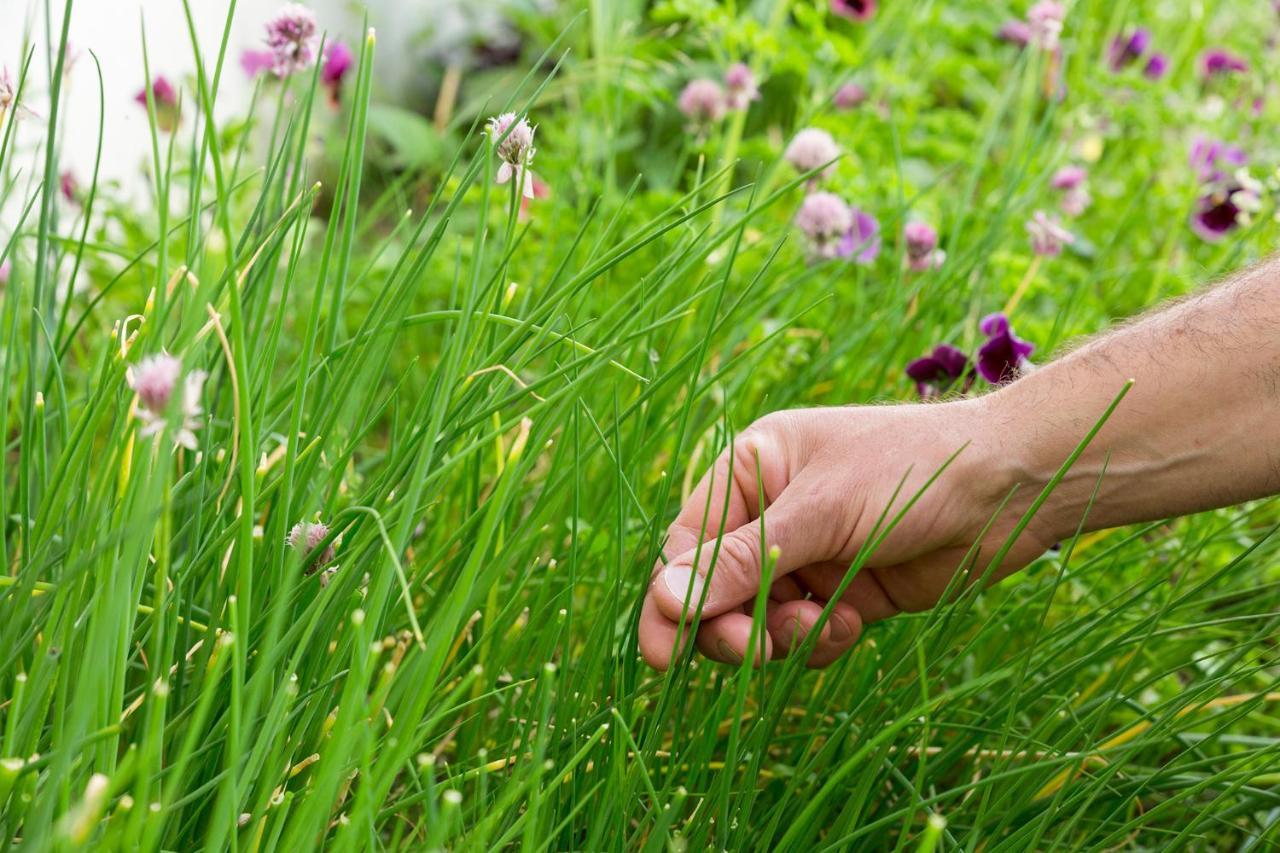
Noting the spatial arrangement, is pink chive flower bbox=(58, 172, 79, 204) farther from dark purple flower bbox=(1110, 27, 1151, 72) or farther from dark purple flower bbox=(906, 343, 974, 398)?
dark purple flower bbox=(1110, 27, 1151, 72)

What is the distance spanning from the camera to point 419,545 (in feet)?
4.50

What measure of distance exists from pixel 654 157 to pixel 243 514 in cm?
247

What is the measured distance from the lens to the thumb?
958mm

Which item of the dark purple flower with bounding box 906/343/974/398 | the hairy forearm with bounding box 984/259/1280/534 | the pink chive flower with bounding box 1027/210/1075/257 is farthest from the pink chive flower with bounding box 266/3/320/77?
the pink chive flower with bounding box 1027/210/1075/257

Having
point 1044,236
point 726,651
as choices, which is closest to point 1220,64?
point 1044,236

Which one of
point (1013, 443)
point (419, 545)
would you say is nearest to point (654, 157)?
point (419, 545)

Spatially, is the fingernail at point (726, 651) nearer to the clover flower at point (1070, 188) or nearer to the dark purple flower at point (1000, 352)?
the dark purple flower at point (1000, 352)

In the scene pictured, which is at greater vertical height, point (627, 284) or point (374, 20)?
point (374, 20)

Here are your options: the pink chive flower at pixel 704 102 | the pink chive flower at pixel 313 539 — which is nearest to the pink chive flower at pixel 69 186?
the pink chive flower at pixel 704 102

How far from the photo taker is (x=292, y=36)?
1.06m

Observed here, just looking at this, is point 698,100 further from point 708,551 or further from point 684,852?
point 684,852

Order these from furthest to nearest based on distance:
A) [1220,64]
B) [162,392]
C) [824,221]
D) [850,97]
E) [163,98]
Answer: [1220,64] → [850,97] → [163,98] → [824,221] → [162,392]

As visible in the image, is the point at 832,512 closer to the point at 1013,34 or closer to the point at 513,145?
the point at 513,145

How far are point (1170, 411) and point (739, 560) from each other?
397 mm
